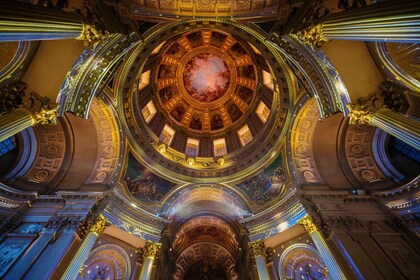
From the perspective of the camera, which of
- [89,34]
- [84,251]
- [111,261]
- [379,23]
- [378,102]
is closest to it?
[379,23]

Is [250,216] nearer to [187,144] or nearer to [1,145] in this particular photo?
[187,144]

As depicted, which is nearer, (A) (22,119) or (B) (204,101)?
(A) (22,119)

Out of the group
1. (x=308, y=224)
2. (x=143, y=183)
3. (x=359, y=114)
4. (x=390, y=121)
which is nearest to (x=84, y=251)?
(x=143, y=183)

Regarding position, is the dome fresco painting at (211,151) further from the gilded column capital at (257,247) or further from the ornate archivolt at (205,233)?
the ornate archivolt at (205,233)

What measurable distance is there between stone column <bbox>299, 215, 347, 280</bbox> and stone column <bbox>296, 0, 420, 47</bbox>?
8625 mm

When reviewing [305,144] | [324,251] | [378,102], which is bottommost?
[324,251]

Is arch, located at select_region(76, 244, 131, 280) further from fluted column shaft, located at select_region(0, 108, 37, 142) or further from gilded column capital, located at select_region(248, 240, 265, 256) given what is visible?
fluted column shaft, located at select_region(0, 108, 37, 142)

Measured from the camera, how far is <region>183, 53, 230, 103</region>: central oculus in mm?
24734

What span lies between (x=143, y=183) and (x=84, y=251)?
6160 millimetres

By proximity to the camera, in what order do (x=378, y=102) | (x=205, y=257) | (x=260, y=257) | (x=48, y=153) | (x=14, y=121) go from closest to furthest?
(x=14, y=121), (x=378, y=102), (x=260, y=257), (x=48, y=153), (x=205, y=257)

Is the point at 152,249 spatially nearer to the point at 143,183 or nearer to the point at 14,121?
the point at 143,183

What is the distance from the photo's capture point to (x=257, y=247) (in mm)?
13297

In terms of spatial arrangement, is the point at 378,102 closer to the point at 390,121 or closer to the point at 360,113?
the point at 360,113

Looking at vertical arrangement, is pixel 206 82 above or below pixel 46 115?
above
